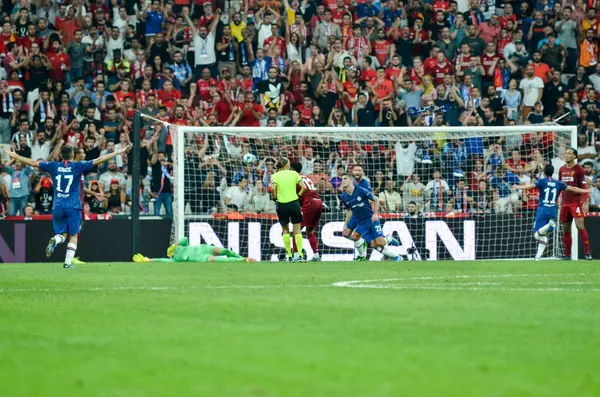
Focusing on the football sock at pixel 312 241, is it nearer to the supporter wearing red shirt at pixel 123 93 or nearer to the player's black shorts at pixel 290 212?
the player's black shorts at pixel 290 212

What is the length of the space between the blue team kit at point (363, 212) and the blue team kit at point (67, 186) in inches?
214

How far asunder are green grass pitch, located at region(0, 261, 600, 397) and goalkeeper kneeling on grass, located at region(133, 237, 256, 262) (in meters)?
8.92

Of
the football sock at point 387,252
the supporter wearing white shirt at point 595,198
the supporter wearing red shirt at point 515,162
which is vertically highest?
the supporter wearing red shirt at point 515,162

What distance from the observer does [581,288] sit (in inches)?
459

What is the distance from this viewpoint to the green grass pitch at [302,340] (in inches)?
210

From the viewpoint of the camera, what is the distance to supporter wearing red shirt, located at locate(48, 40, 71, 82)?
2580 centimetres

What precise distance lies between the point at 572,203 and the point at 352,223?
4481 mm

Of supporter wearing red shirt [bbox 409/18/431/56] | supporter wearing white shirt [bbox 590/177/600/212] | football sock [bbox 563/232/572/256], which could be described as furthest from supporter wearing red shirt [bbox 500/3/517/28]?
football sock [bbox 563/232/572/256]

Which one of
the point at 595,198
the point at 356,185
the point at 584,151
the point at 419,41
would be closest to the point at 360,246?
the point at 356,185

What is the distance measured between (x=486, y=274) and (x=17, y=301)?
22.6 feet

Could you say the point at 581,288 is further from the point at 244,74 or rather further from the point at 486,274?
the point at 244,74

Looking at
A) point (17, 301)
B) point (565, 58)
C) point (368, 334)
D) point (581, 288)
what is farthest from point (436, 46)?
point (368, 334)

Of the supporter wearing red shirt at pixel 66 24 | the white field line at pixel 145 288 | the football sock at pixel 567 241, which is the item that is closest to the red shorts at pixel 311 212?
the football sock at pixel 567 241

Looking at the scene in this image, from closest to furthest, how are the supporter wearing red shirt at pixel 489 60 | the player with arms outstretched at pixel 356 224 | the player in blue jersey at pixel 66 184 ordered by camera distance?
the player in blue jersey at pixel 66 184
the player with arms outstretched at pixel 356 224
the supporter wearing red shirt at pixel 489 60
